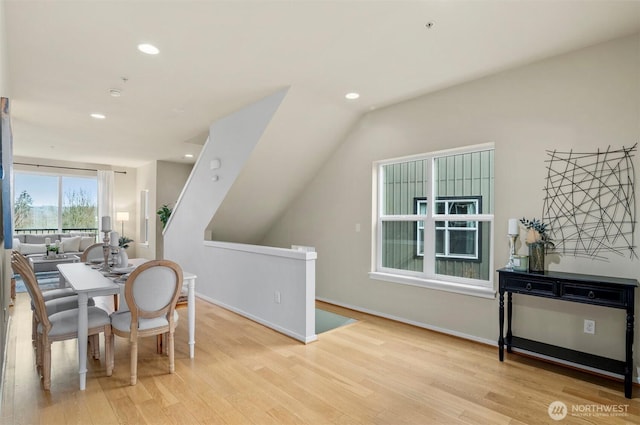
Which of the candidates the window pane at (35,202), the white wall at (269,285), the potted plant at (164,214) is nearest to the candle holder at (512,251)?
the white wall at (269,285)

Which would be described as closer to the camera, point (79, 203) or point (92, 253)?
point (92, 253)

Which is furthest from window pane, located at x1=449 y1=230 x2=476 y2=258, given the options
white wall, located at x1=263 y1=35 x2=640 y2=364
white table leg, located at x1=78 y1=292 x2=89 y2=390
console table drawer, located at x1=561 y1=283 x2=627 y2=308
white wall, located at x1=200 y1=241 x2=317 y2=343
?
white table leg, located at x1=78 y1=292 x2=89 y2=390

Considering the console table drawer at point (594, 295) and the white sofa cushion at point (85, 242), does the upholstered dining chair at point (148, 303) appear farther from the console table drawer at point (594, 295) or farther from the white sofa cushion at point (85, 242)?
the white sofa cushion at point (85, 242)

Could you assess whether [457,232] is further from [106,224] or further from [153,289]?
[106,224]

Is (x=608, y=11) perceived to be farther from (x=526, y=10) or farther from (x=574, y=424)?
(x=574, y=424)

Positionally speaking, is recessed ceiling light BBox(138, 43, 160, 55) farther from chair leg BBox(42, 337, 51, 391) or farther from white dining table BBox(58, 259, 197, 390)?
chair leg BBox(42, 337, 51, 391)

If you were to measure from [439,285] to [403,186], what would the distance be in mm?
1280

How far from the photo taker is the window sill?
11.2ft

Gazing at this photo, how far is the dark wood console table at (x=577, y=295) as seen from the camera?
2.40 metres

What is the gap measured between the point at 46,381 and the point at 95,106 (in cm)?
313

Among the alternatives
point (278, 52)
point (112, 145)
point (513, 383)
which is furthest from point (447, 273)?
point (112, 145)

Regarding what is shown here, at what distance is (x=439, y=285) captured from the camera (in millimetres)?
3738

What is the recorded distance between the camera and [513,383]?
8.57ft

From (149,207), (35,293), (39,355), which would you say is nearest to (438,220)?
(35,293)
